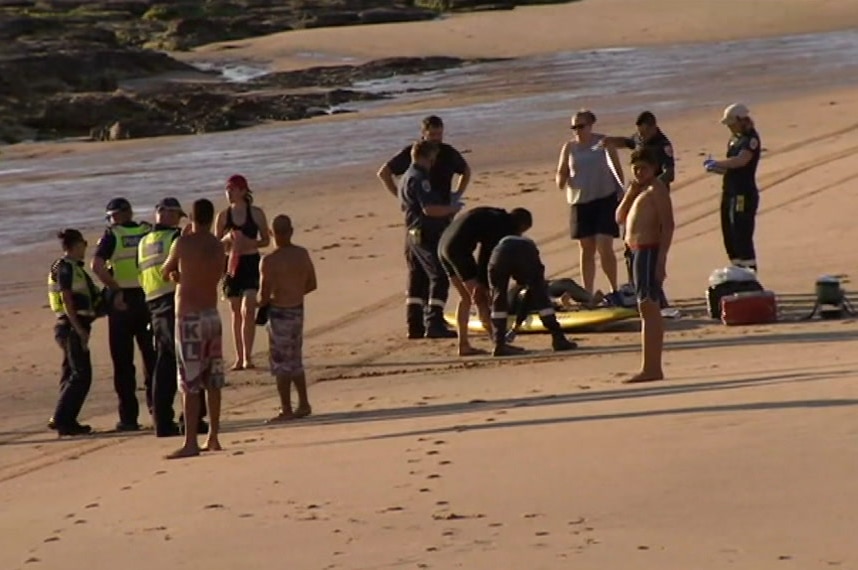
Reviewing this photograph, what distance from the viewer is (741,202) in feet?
50.4

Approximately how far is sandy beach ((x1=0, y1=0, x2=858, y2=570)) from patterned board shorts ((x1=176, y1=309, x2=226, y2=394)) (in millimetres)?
497

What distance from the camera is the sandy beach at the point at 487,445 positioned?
27.5ft

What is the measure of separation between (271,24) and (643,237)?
50752mm

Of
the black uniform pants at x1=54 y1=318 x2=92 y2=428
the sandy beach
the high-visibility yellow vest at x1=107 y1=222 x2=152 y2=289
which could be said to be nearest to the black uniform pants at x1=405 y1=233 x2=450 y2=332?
the sandy beach

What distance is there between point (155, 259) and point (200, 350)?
979 millimetres

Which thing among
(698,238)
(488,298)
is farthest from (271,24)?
(488,298)

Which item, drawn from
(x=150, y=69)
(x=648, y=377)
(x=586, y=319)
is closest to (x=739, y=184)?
(x=586, y=319)

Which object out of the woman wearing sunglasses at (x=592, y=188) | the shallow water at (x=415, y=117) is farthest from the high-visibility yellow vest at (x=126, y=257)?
the shallow water at (x=415, y=117)

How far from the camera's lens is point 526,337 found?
15.4 m

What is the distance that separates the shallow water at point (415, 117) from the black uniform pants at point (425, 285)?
8280mm

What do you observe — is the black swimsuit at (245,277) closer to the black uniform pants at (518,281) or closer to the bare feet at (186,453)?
the black uniform pants at (518,281)

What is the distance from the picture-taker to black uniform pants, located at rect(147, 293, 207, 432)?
12.3 meters

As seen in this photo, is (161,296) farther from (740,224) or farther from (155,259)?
(740,224)

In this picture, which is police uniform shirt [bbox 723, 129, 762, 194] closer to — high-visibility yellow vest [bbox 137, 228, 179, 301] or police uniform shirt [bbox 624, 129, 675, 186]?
police uniform shirt [bbox 624, 129, 675, 186]
